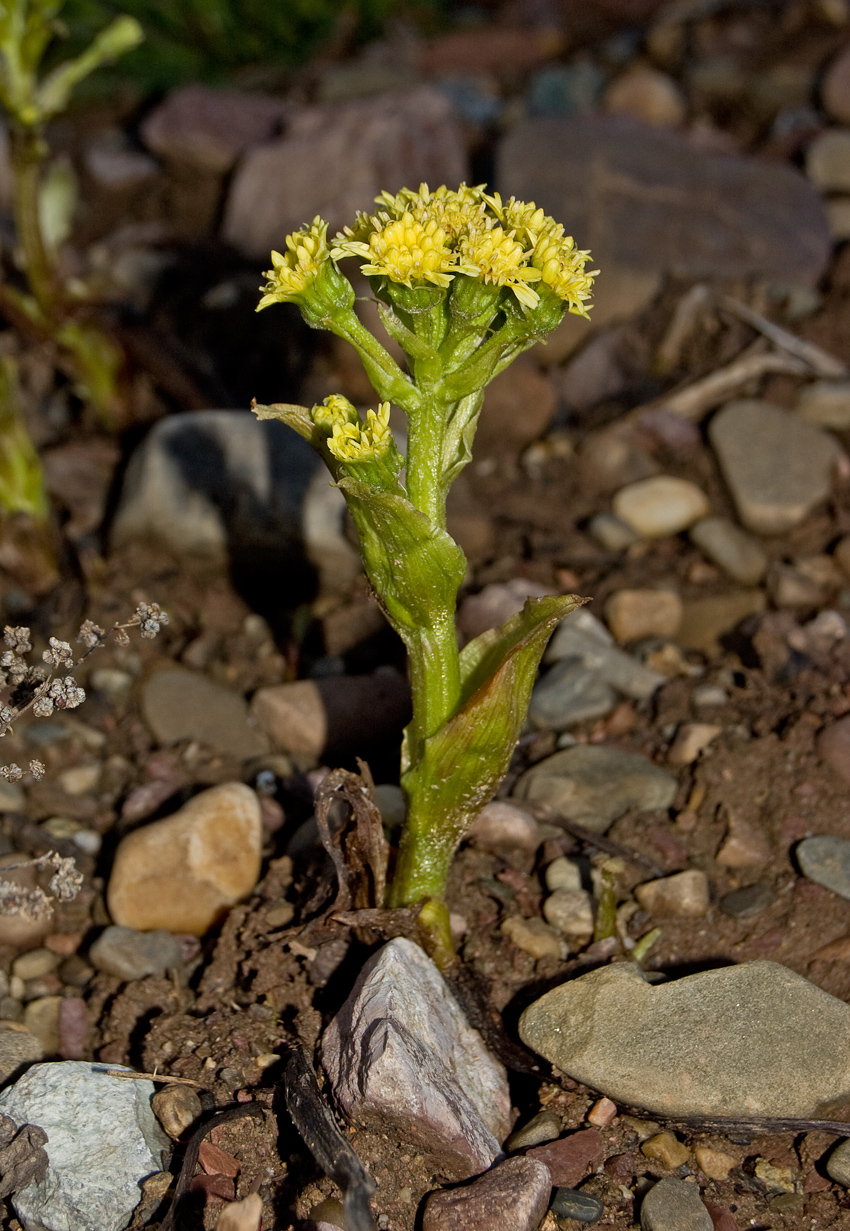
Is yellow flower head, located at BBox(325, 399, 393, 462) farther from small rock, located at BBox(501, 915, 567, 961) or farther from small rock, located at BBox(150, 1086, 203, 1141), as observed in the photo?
small rock, located at BBox(150, 1086, 203, 1141)

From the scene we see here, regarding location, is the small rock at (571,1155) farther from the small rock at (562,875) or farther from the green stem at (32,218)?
the green stem at (32,218)

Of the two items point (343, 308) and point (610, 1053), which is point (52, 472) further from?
point (610, 1053)

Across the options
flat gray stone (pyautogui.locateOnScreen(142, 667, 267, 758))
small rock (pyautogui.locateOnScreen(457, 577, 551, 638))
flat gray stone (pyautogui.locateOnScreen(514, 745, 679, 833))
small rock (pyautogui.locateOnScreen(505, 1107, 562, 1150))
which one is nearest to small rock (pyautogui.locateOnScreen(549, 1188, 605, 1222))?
small rock (pyautogui.locateOnScreen(505, 1107, 562, 1150))

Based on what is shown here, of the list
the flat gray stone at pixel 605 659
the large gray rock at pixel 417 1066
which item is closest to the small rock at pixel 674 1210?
the large gray rock at pixel 417 1066

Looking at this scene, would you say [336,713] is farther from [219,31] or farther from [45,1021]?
[219,31]

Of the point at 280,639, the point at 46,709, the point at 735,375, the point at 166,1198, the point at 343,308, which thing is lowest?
the point at 735,375

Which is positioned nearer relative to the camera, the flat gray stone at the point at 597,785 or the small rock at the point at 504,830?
the small rock at the point at 504,830

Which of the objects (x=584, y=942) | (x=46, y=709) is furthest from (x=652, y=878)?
(x=46, y=709)
